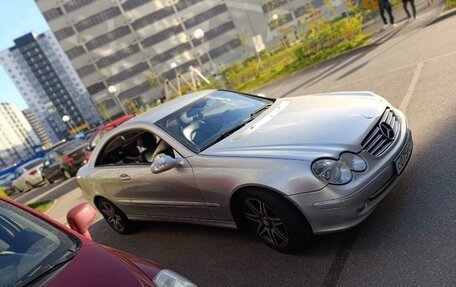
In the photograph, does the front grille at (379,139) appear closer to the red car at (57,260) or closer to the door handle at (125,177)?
the red car at (57,260)

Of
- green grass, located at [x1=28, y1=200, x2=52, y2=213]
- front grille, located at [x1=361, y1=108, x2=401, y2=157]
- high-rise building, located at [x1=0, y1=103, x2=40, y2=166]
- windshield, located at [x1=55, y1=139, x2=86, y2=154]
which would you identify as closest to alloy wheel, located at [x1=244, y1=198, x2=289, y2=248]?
front grille, located at [x1=361, y1=108, x2=401, y2=157]

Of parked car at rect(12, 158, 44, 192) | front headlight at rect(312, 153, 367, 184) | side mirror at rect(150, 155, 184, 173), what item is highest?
side mirror at rect(150, 155, 184, 173)

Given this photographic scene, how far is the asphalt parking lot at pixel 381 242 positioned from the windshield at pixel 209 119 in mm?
1120

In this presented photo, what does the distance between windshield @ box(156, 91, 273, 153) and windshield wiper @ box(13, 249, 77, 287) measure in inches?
72.3

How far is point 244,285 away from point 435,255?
1508mm

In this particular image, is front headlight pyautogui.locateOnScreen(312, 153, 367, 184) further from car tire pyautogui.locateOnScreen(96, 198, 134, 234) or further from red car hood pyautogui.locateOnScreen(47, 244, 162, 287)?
car tire pyautogui.locateOnScreen(96, 198, 134, 234)

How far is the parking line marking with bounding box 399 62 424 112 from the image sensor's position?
6.04m

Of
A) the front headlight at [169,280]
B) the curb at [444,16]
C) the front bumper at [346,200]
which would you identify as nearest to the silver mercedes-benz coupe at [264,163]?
the front bumper at [346,200]

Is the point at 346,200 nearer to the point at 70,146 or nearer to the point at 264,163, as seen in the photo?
the point at 264,163

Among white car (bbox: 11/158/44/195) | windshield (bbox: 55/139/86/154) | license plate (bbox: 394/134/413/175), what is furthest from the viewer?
white car (bbox: 11/158/44/195)

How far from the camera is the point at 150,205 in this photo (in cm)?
453

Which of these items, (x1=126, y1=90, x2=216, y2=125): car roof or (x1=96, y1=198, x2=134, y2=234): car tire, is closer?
(x1=126, y1=90, x2=216, y2=125): car roof

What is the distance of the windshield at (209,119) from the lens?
4.01 m

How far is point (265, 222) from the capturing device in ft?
11.2
